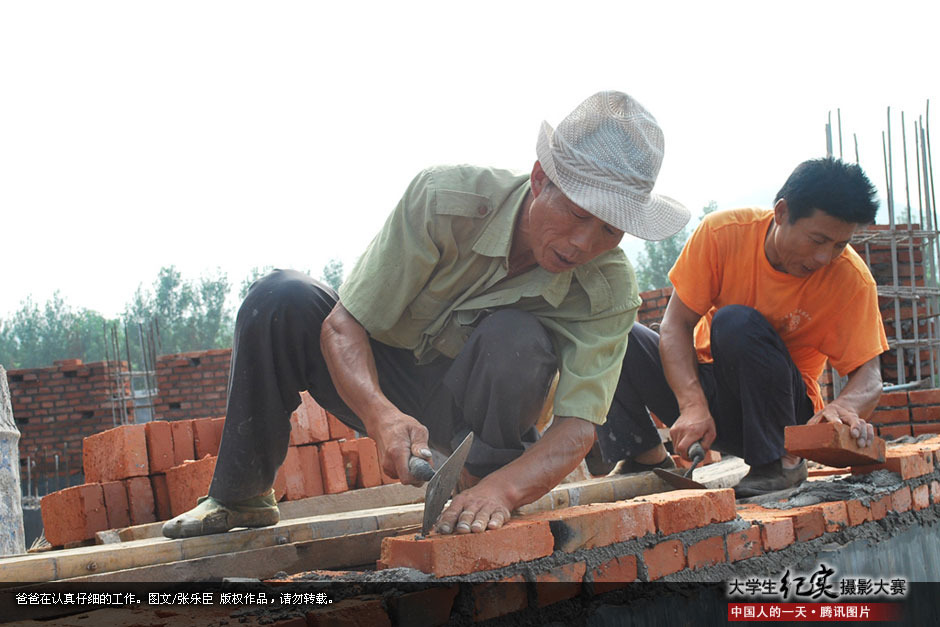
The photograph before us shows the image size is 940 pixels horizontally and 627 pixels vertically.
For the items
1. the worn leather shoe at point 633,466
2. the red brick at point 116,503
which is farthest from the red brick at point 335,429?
the worn leather shoe at point 633,466

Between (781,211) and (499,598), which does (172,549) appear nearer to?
(499,598)

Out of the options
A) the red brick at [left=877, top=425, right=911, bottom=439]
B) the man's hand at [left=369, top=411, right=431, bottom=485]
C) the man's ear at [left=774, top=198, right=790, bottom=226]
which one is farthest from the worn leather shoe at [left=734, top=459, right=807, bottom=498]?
the red brick at [left=877, top=425, right=911, bottom=439]

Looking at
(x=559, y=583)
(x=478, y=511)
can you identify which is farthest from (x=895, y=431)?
(x=478, y=511)

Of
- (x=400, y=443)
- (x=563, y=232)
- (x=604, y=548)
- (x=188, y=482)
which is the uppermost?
(x=563, y=232)

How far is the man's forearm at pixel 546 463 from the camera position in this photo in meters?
1.89

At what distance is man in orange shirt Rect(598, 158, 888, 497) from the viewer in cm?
274

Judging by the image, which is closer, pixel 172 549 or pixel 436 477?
pixel 436 477

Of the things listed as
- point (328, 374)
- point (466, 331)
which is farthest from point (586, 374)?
point (328, 374)

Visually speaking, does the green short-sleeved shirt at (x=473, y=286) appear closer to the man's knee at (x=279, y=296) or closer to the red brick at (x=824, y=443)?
the man's knee at (x=279, y=296)

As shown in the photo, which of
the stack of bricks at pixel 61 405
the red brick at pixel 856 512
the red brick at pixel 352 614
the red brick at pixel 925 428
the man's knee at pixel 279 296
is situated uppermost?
the man's knee at pixel 279 296

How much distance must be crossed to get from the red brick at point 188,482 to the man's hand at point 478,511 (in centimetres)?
293

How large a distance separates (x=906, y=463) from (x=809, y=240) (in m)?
0.88

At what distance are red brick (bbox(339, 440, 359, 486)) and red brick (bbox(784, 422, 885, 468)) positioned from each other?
2.97m

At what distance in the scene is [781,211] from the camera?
286 cm
